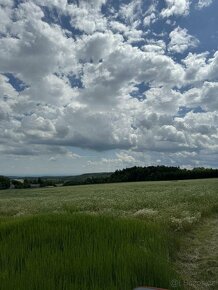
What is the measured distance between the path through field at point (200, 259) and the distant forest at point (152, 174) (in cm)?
8859

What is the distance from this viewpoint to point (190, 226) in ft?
61.4

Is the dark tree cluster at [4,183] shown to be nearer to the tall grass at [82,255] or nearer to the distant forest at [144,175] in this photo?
the distant forest at [144,175]

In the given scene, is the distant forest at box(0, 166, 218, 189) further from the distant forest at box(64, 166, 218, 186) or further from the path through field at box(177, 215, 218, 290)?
the path through field at box(177, 215, 218, 290)

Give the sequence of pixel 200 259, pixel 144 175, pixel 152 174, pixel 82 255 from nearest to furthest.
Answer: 1. pixel 82 255
2. pixel 200 259
3. pixel 152 174
4. pixel 144 175

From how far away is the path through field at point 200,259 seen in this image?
1030 centimetres

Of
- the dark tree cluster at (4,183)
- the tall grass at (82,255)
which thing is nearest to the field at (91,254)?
the tall grass at (82,255)

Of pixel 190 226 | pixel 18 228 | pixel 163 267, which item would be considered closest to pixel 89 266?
pixel 163 267

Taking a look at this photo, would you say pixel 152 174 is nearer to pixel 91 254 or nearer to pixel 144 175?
pixel 144 175

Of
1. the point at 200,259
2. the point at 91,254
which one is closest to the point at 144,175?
the point at 200,259

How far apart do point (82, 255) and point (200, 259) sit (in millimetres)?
4658

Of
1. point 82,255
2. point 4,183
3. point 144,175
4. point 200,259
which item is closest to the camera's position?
point 82,255

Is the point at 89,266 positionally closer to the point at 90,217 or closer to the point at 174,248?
the point at 174,248

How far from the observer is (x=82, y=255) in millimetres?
10227

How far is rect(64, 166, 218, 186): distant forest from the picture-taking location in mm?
105938
